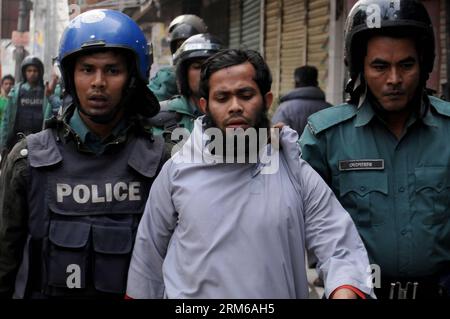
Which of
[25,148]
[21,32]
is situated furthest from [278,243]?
[21,32]

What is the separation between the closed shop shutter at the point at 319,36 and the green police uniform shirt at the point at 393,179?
8.03 metres

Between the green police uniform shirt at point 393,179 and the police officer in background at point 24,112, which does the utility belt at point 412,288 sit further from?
the police officer in background at point 24,112

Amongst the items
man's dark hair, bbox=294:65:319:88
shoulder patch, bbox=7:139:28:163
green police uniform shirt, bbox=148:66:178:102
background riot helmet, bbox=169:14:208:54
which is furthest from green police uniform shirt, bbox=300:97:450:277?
man's dark hair, bbox=294:65:319:88

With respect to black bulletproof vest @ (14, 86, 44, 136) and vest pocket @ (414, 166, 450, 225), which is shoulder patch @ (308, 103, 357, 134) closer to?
vest pocket @ (414, 166, 450, 225)

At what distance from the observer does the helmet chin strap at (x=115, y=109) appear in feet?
10.1

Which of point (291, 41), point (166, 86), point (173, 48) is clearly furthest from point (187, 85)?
point (291, 41)

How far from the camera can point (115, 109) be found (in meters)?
3.13

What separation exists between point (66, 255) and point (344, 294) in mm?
1143

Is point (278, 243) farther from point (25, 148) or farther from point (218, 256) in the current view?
point (25, 148)

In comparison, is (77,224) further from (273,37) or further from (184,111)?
(273,37)

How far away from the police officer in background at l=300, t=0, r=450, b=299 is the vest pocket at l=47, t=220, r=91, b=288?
1.05m

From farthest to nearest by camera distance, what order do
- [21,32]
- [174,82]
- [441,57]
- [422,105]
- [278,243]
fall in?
[21,32]
[441,57]
[174,82]
[422,105]
[278,243]

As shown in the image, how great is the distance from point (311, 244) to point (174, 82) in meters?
3.52

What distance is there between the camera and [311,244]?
259cm
